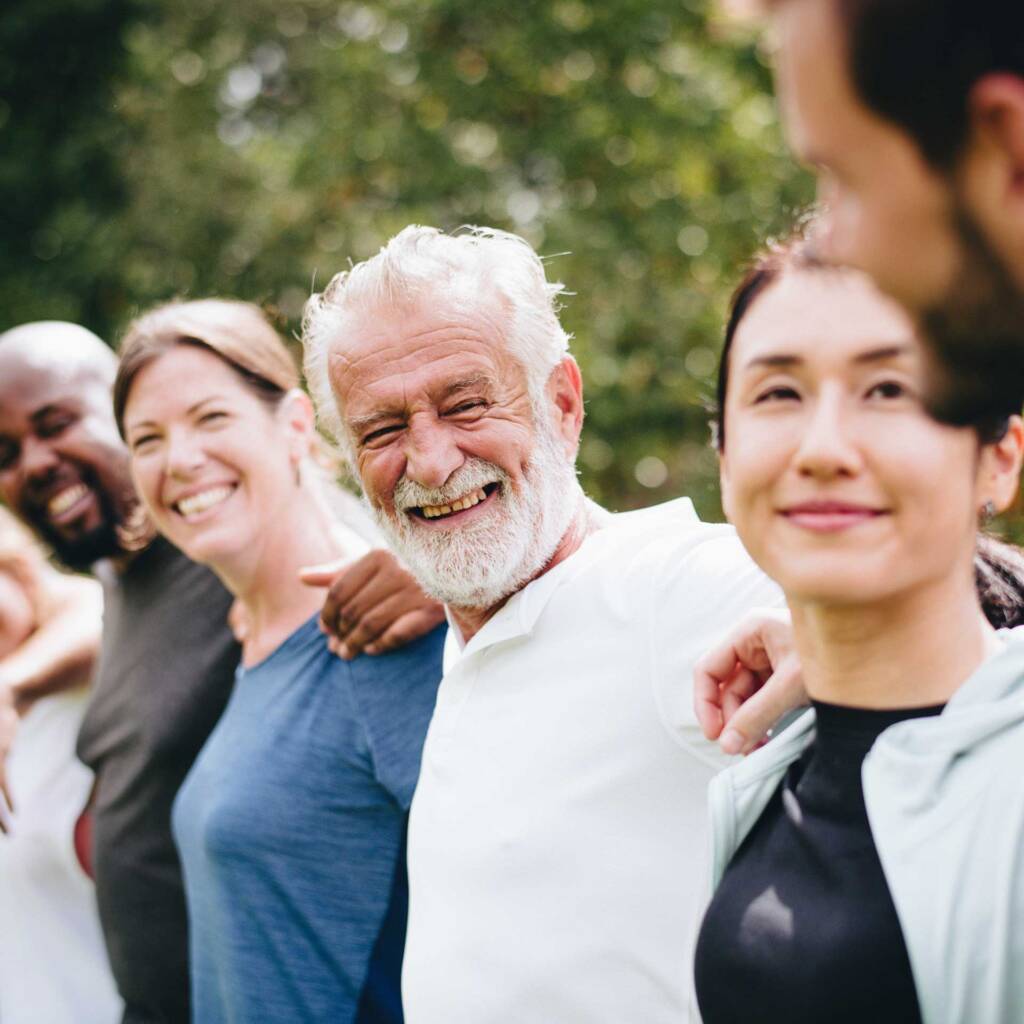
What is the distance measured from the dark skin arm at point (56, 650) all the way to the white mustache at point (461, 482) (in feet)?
4.80

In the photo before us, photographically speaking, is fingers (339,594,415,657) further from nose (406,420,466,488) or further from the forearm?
the forearm

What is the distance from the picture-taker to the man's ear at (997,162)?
2.52ft

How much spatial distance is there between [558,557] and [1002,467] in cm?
89

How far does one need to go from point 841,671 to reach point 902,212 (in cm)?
71

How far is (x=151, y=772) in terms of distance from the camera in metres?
3.00

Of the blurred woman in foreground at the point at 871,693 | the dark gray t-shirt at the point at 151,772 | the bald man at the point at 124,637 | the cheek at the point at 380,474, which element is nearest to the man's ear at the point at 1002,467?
the blurred woman in foreground at the point at 871,693

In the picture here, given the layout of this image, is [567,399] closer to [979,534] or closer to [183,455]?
[979,534]

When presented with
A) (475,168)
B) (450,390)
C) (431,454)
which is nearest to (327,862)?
(431,454)

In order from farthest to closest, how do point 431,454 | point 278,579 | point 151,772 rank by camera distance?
point 151,772 → point 278,579 → point 431,454

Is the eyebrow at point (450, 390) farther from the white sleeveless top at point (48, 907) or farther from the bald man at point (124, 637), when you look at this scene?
the white sleeveless top at point (48, 907)

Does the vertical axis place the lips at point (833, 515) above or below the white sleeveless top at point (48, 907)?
above

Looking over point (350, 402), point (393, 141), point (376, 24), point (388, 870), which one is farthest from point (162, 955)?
point (376, 24)

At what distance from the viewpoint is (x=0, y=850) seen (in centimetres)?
322

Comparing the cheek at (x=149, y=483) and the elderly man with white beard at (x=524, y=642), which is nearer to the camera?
the elderly man with white beard at (x=524, y=642)
